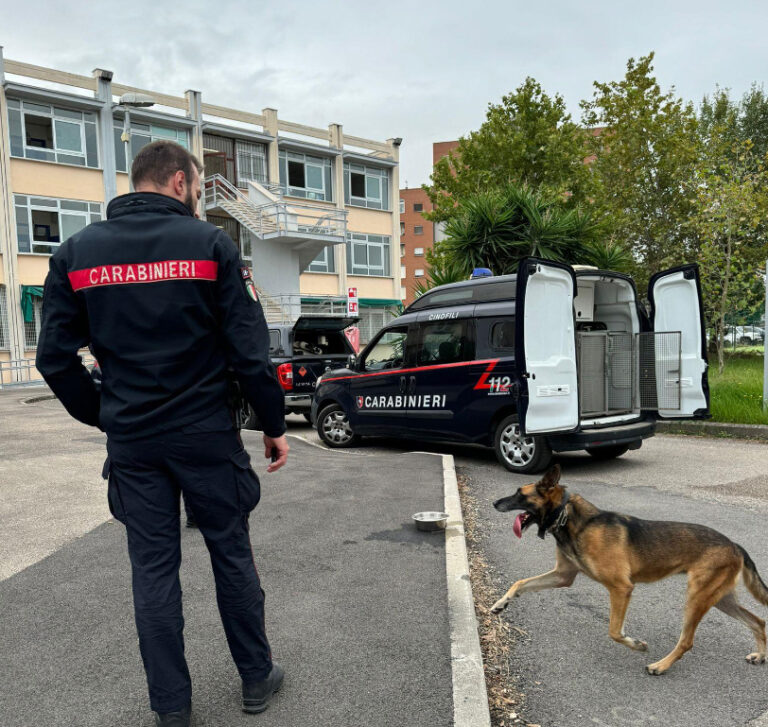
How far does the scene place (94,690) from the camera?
287cm

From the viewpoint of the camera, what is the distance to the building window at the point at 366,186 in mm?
34875

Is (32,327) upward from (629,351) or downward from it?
upward

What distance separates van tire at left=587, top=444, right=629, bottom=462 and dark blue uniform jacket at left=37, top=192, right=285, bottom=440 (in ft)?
21.8

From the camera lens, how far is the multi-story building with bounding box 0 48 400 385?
953 inches

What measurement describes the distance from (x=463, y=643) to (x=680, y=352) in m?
5.93

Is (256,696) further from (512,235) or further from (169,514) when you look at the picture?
(512,235)

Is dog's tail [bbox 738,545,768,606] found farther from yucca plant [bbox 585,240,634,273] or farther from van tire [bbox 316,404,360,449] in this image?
yucca plant [bbox 585,240,634,273]

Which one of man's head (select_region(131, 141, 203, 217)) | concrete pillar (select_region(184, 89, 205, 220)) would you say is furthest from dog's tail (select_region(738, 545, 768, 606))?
concrete pillar (select_region(184, 89, 205, 220))

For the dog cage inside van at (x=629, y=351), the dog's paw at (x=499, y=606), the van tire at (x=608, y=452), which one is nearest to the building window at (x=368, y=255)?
the dog cage inside van at (x=629, y=351)

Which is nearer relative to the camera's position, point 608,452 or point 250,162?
point 608,452

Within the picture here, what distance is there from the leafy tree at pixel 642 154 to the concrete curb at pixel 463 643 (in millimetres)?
19030

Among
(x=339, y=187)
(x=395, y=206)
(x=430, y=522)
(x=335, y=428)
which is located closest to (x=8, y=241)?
(x=339, y=187)

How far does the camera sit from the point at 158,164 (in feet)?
8.46

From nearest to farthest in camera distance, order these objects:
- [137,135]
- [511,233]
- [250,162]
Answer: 1. [511,233]
2. [137,135]
3. [250,162]
